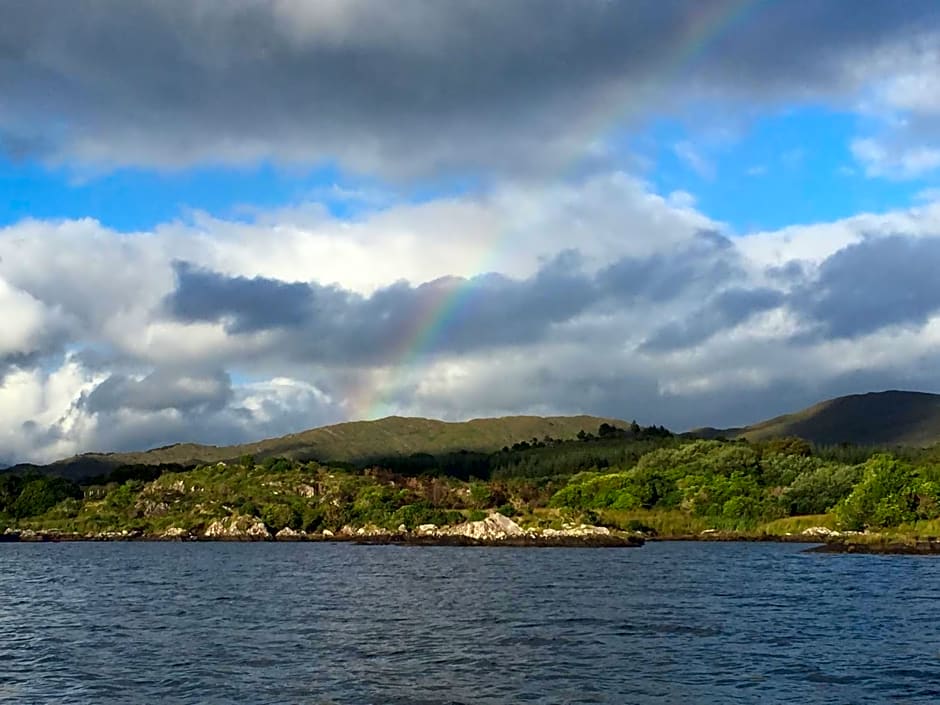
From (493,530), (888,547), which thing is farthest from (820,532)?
(493,530)

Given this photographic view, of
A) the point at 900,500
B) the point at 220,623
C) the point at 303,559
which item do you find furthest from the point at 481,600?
the point at 900,500

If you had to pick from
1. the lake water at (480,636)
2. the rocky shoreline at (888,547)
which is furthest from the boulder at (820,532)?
the lake water at (480,636)

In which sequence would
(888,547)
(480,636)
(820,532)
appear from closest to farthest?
(480,636) < (888,547) < (820,532)

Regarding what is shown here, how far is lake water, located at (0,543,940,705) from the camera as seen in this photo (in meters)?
42.0

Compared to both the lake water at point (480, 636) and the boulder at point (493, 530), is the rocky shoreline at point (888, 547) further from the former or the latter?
the boulder at point (493, 530)

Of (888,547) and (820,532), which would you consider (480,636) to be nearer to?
(888,547)

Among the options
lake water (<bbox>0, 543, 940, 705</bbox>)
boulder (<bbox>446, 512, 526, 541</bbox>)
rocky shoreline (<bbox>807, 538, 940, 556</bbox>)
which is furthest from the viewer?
boulder (<bbox>446, 512, 526, 541</bbox>)

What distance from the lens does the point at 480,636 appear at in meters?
57.7

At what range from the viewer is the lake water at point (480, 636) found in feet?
138

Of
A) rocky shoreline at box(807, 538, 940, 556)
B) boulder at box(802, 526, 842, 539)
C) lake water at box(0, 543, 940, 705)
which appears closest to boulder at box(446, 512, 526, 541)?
boulder at box(802, 526, 842, 539)

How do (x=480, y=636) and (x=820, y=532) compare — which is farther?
(x=820, y=532)

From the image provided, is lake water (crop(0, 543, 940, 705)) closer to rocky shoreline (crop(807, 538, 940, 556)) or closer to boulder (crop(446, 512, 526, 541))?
rocky shoreline (crop(807, 538, 940, 556))

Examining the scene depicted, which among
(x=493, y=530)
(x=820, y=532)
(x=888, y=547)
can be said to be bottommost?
(x=820, y=532)

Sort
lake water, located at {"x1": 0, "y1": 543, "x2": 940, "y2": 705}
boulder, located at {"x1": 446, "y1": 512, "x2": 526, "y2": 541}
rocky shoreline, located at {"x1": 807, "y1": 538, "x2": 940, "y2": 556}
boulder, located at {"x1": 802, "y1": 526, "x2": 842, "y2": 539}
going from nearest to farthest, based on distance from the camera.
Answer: lake water, located at {"x1": 0, "y1": 543, "x2": 940, "y2": 705} → rocky shoreline, located at {"x1": 807, "y1": 538, "x2": 940, "y2": 556} → boulder, located at {"x1": 802, "y1": 526, "x2": 842, "y2": 539} → boulder, located at {"x1": 446, "y1": 512, "x2": 526, "y2": 541}
